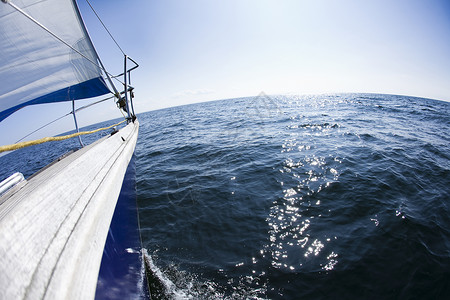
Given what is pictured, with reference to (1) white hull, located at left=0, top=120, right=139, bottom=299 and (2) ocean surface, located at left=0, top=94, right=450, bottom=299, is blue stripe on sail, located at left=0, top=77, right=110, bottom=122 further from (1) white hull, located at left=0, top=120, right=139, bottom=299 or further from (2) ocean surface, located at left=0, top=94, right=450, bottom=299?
(1) white hull, located at left=0, top=120, right=139, bottom=299

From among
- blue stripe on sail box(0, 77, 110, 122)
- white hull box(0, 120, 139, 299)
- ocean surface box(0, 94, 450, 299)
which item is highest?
blue stripe on sail box(0, 77, 110, 122)

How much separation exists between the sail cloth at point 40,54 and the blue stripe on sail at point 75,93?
27 mm

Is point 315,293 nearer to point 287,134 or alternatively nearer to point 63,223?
point 63,223

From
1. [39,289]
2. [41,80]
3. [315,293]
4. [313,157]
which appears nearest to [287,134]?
[313,157]

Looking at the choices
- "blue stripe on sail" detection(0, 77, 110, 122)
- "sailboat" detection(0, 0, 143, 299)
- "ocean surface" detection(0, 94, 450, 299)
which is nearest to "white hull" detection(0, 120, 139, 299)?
"sailboat" detection(0, 0, 143, 299)

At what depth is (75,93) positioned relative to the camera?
4910 millimetres

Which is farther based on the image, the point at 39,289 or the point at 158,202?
the point at 158,202

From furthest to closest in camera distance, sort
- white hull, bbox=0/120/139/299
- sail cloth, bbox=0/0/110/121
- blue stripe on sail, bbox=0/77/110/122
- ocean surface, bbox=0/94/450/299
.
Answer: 1. blue stripe on sail, bbox=0/77/110/122
2. sail cloth, bbox=0/0/110/121
3. ocean surface, bbox=0/94/450/299
4. white hull, bbox=0/120/139/299

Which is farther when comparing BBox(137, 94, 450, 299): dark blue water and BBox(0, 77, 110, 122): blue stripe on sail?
BBox(0, 77, 110, 122): blue stripe on sail

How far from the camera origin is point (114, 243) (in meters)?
1.79

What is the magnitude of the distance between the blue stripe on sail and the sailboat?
0.44m

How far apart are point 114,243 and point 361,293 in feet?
11.2

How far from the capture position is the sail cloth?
2.93 meters

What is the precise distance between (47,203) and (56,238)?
208 mm
